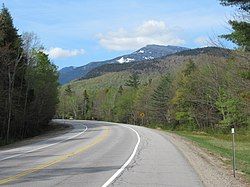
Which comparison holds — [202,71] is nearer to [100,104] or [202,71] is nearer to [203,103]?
[203,103]

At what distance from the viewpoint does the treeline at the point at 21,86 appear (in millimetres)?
41812

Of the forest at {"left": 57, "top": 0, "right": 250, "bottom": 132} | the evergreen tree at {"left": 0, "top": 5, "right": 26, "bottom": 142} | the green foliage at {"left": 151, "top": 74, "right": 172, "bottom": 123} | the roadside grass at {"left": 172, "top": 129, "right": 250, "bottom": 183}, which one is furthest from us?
A: the green foliage at {"left": 151, "top": 74, "right": 172, "bottom": 123}

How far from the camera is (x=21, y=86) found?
47.5m

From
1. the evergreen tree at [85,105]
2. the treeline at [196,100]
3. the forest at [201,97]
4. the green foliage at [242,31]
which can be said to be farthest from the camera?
the evergreen tree at [85,105]

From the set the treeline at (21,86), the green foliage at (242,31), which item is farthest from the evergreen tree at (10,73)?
the green foliage at (242,31)

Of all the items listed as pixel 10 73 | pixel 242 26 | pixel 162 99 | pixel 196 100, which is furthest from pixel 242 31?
pixel 162 99

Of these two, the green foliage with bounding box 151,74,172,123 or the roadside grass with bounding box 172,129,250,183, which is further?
the green foliage with bounding box 151,74,172,123

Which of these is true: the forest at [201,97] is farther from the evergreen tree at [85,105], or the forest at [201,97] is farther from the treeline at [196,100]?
the evergreen tree at [85,105]

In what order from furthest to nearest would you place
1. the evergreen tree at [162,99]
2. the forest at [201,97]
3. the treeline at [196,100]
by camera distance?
the evergreen tree at [162,99], the treeline at [196,100], the forest at [201,97]

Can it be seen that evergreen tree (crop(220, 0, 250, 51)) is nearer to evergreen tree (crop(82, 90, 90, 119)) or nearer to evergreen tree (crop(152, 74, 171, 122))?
evergreen tree (crop(152, 74, 171, 122))

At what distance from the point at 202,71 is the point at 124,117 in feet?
206

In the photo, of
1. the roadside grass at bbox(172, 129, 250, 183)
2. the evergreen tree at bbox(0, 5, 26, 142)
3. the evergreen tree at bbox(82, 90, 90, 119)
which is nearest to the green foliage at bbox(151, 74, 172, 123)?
the roadside grass at bbox(172, 129, 250, 183)

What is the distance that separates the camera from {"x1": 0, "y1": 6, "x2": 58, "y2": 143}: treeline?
4181cm

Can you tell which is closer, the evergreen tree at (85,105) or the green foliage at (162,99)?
the green foliage at (162,99)
